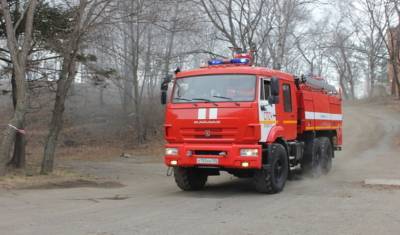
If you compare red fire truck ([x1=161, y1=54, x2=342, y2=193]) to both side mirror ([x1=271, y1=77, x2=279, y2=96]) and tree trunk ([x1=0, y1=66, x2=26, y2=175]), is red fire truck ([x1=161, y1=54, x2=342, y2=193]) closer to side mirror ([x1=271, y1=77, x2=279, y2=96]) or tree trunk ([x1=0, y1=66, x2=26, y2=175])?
side mirror ([x1=271, y1=77, x2=279, y2=96])

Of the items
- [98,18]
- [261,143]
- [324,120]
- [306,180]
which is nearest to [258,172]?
[261,143]

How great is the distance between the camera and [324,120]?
16.7m

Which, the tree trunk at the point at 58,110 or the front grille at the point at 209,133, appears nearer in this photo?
the front grille at the point at 209,133

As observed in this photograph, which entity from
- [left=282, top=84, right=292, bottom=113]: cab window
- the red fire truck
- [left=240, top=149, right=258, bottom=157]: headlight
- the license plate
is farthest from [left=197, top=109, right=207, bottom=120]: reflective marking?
[left=282, top=84, right=292, bottom=113]: cab window

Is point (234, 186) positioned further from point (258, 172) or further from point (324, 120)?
point (324, 120)

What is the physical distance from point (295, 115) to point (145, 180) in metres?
5.24

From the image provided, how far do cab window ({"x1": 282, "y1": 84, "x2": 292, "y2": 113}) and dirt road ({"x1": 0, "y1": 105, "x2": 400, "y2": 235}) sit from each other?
2.02 meters

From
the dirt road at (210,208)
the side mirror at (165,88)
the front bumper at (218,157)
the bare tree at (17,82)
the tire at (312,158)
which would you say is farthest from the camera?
the tire at (312,158)

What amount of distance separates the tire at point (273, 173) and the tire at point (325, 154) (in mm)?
4072

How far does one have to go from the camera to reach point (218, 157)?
463 inches

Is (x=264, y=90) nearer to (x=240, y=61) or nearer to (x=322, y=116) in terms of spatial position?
(x=240, y=61)

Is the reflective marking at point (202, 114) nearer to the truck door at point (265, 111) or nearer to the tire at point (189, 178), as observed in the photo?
the truck door at point (265, 111)

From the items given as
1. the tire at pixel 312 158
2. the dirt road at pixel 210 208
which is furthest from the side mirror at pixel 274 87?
the tire at pixel 312 158

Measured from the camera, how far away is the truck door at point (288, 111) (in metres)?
13.1
